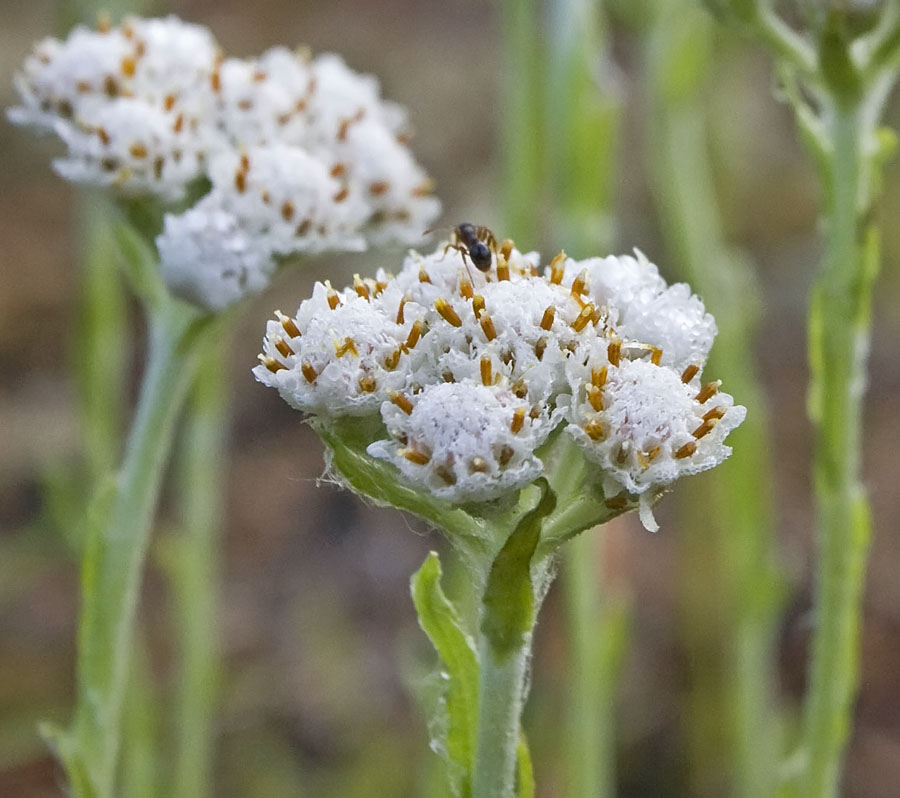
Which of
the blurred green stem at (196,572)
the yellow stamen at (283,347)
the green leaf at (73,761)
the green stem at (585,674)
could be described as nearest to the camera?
the yellow stamen at (283,347)

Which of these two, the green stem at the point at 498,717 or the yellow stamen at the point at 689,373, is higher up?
the yellow stamen at the point at 689,373

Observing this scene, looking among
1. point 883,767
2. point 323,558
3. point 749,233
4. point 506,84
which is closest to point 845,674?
point 506,84

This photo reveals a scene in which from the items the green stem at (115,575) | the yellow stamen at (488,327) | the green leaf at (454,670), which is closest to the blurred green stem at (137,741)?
the green stem at (115,575)

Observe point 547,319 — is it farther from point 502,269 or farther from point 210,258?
point 210,258

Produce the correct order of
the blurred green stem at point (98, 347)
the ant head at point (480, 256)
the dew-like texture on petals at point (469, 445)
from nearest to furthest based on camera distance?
the dew-like texture on petals at point (469, 445)
the ant head at point (480, 256)
the blurred green stem at point (98, 347)

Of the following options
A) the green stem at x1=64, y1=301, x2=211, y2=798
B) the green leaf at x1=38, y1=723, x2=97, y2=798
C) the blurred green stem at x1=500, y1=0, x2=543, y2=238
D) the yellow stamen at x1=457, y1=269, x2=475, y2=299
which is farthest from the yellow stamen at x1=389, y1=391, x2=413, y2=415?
the blurred green stem at x1=500, y1=0, x2=543, y2=238

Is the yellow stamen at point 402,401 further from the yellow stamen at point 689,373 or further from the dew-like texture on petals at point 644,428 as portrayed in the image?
the yellow stamen at point 689,373

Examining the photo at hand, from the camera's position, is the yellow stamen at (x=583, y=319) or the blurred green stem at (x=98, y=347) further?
the blurred green stem at (x=98, y=347)

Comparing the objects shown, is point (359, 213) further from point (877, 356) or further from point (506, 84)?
point (877, 356)
